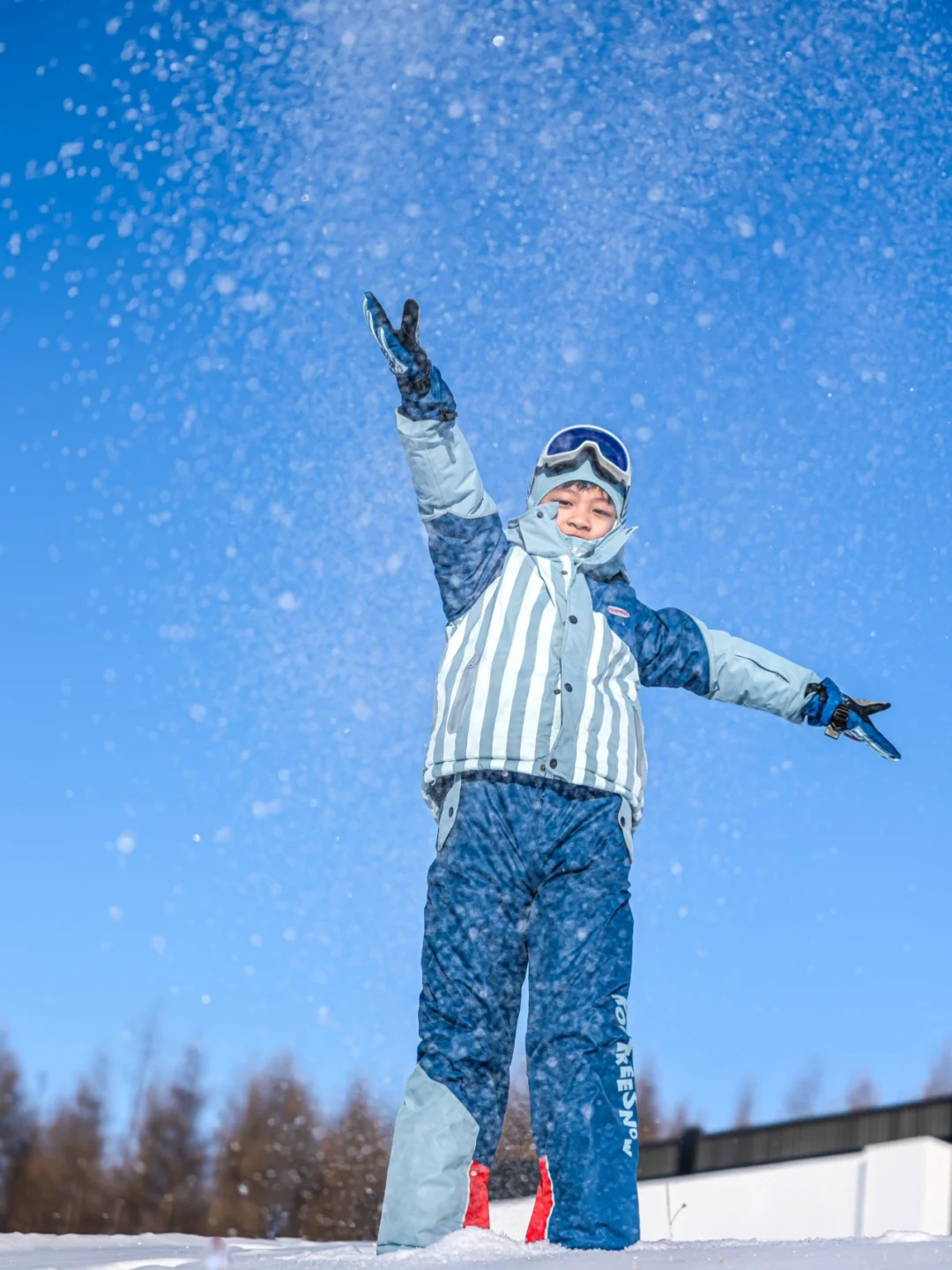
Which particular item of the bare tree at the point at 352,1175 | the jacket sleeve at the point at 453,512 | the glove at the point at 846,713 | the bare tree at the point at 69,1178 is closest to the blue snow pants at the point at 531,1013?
the jacket sleeve at the point at 453,512

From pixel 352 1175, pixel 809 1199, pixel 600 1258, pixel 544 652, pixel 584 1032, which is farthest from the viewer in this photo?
pixel 352 1175

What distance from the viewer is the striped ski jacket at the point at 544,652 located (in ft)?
13.0

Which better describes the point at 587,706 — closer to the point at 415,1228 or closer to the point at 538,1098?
the point at 538,1098

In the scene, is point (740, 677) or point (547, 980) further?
point (740, 677)

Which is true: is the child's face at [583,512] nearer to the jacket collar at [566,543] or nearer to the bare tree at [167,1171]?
the jacket collar at [566,543]

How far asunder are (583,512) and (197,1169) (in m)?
34.5

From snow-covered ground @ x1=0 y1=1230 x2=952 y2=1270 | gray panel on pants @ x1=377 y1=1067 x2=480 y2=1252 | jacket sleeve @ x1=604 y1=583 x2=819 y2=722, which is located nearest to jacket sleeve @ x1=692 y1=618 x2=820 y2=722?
jacket sleeve @ x1=604 y1=583 x2=819 y2=722

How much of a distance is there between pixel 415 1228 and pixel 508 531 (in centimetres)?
234

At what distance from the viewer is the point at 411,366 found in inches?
153

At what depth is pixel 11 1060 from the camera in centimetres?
3797

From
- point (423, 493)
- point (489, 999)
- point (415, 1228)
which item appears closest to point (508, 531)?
point (423, 493)

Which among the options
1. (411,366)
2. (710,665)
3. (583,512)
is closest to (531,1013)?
(710,665)

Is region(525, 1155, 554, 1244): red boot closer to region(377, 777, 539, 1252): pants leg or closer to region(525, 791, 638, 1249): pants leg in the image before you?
region(525, 791, 638, 1249): pants leg

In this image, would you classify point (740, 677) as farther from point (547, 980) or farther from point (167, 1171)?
point (167, 1171)
